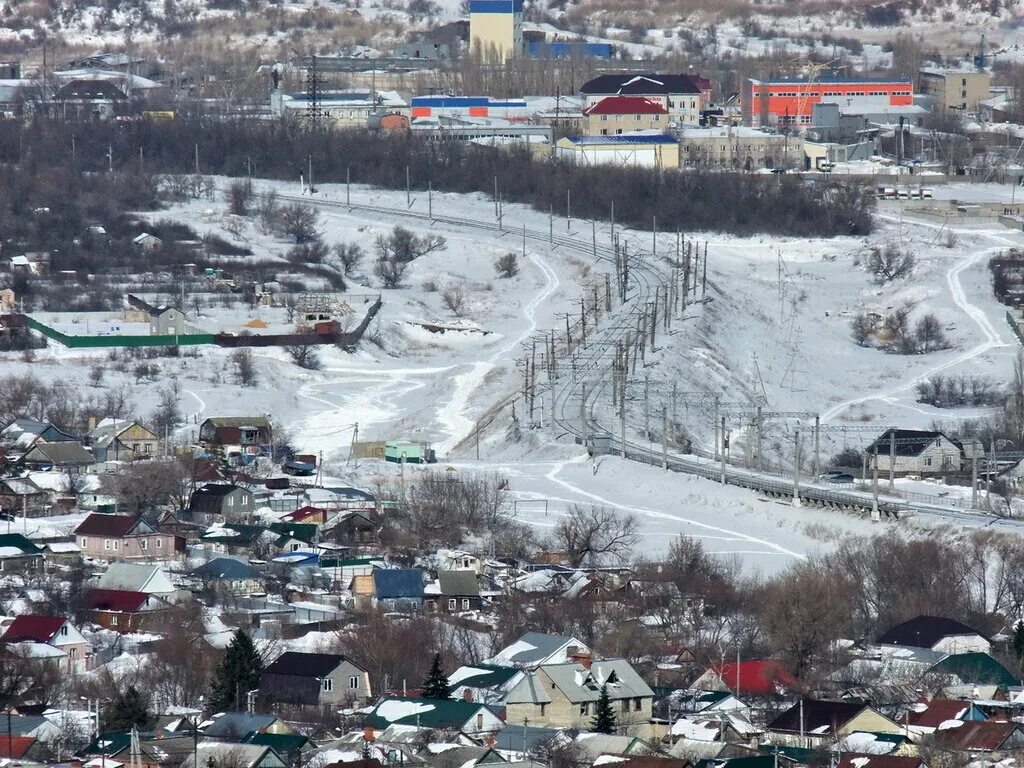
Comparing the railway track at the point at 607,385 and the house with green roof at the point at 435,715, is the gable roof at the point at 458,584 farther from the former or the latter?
the railway track at the point at 607,385

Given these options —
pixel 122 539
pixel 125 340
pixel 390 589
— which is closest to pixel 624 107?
pixel 125 340

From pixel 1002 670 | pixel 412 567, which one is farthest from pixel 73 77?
pixel 1002 670

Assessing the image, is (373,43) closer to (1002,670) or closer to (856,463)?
(856,463)

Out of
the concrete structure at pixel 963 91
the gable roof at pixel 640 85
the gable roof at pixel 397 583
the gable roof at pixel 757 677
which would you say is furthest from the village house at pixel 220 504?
the concrete structure at pixel 963 91

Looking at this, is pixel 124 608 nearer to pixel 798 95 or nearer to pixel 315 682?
pixel 315 682

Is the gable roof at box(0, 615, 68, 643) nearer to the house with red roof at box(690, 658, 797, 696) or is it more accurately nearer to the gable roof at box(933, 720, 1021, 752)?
the house with red roof at box(690, 658, 797, 696)

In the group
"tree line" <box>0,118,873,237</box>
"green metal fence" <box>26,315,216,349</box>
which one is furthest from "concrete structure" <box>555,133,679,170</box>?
"green metal fence" <box>26,315,216,349</box>

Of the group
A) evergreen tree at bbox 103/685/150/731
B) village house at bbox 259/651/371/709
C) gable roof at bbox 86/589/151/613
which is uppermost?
evergreen tree at bbox 103/685/150/731
